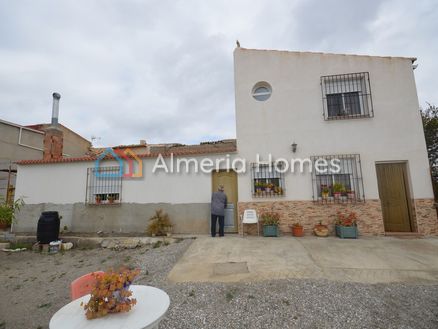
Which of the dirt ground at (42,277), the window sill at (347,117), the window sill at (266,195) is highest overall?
the window sill at (347,117)

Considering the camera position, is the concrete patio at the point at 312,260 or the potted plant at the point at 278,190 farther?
the potted plant at the point at 278,190

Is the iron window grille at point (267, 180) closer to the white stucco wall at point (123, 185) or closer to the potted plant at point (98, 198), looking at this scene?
the white stucco wall at point (123, 185)

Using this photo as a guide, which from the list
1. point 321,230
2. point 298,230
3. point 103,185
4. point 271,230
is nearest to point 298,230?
point 298,230

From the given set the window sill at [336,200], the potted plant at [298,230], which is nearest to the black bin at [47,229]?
the potted plant at [298,230]

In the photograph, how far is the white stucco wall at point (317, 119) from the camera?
685 centimetres

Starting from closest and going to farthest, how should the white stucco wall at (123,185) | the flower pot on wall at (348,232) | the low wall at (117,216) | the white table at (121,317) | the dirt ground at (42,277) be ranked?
the white table at (121,317) < the dirt ground at (42,277) < the flower pot on wall at (348,232) < the low wall at (117,216) < the white stucco wall at (123,185)

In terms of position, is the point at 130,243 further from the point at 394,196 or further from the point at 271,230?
the point at 394,196

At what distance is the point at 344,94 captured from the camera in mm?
7547

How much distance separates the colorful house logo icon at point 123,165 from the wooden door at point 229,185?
9.12 ft

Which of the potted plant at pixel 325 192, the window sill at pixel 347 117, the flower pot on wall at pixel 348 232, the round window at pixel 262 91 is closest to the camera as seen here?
the flower pot on wall at pixel 348 232

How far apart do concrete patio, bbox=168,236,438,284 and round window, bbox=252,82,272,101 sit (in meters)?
4.99

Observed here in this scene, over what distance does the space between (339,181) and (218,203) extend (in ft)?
13.3

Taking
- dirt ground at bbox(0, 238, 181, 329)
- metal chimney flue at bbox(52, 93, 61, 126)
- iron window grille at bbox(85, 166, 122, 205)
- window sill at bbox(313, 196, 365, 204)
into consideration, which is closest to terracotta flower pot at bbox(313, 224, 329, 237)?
window sill at bbox(313, 196, 365, 204)

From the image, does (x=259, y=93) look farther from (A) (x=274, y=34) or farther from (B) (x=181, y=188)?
(B) (x=181, y=188)
